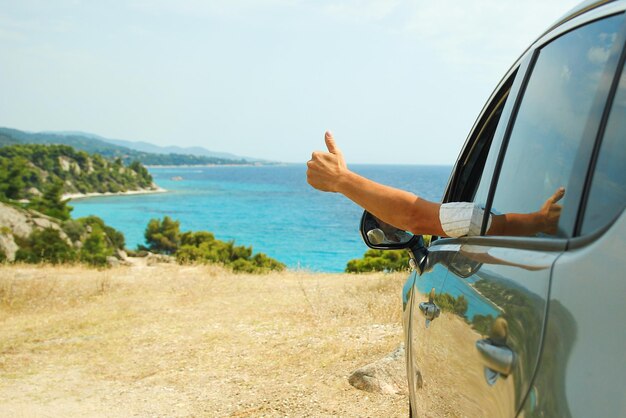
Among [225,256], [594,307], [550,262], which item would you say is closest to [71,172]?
[225,256]

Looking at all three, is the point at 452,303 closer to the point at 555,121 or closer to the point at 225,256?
the point at 555,121

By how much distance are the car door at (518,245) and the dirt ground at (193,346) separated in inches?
131

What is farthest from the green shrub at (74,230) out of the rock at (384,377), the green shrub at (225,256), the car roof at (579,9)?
the car roof at (579,9)

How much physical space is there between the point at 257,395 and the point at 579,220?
5042 mm

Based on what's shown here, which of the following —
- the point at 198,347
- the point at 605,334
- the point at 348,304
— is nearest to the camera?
the point at 605,334

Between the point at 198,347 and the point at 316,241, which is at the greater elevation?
the point at 198,347

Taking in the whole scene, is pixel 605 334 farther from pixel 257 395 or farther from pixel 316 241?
pixel 316 241

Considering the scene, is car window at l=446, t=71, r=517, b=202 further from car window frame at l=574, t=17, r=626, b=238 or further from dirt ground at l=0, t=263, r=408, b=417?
dirt ground at l=0, t=263, r=408, b=417

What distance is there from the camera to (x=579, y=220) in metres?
1.24

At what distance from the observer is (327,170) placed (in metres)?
2.51

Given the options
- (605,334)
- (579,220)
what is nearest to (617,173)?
(579,220)

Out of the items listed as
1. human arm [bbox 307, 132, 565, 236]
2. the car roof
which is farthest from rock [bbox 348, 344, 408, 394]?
the car roof

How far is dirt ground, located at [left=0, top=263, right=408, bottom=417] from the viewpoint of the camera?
5.81 metres

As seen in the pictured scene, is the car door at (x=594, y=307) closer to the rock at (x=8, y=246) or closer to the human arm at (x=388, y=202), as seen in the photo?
the human arm at (x=388, y=202)
